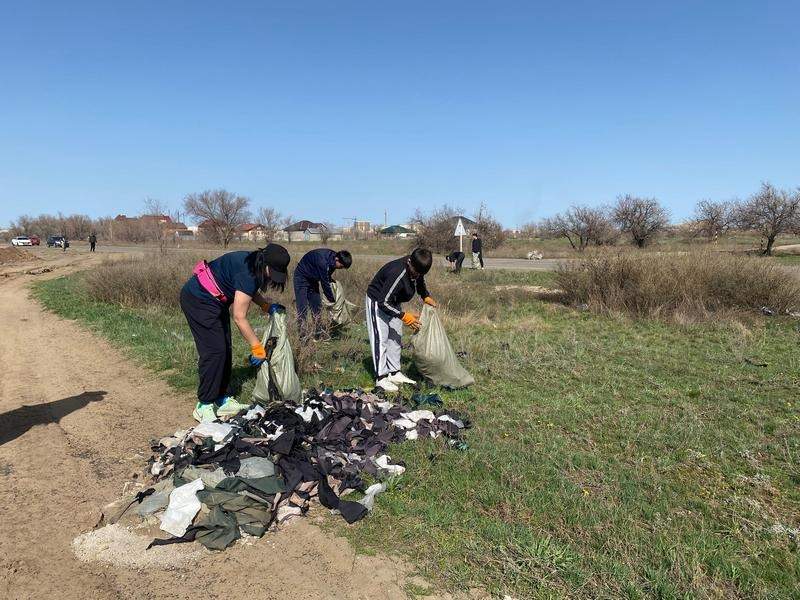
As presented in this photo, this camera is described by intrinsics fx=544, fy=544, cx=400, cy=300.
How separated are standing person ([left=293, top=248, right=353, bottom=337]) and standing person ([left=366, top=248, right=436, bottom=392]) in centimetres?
170

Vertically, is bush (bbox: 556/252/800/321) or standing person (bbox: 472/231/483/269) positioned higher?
standing person (bbox: 472/231/483/269)

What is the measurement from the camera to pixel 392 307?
5.01 meters

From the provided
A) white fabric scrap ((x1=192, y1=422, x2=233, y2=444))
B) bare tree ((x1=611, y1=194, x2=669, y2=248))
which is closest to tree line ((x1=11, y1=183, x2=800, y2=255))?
bare tree ((x1=611, y1=194, x2=669, y2=248))

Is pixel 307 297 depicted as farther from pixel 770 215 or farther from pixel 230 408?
pixel 770 215

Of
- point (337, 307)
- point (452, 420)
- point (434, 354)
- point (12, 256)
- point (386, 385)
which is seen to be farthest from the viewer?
point (12, 256)

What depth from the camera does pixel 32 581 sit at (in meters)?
2.55

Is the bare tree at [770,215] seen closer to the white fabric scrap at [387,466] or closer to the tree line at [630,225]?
the tree line at [630,225]

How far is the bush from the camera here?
8992 millimetres

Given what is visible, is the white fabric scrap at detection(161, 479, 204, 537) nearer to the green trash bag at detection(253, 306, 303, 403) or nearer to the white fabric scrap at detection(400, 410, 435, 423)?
the green trash bag at detection(253, 306, 303, 403)

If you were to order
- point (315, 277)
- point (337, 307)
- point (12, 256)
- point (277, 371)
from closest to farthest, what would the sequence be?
point (277, 371)
point (315, 277)
point (337, 307)
point (12, 256)

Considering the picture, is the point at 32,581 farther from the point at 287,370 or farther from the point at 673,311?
the point at 673,311

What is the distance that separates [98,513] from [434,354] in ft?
9.70

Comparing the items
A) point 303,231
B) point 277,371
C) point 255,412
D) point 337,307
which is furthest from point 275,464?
point 303,231

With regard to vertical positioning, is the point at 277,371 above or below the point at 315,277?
below
